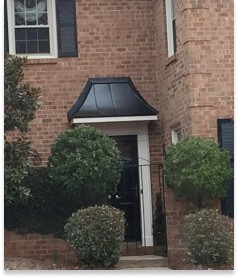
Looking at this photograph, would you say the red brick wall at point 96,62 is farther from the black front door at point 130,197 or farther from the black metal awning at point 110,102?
the black front door at point 130,197

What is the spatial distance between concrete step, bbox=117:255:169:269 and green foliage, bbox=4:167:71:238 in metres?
1.28

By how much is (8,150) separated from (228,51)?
431cm

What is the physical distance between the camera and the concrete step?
53.0 feet

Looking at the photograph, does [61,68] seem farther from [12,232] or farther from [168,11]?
[12,232]

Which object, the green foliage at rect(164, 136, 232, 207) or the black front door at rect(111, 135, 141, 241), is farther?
the black front door at rect(111, 135, 141, 241)

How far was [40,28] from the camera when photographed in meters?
18.5

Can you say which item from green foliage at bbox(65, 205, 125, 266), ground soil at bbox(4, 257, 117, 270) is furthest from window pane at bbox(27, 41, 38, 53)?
green foliage at bbox(65, 205, 125, 266)

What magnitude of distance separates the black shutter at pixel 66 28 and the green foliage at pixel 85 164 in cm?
230

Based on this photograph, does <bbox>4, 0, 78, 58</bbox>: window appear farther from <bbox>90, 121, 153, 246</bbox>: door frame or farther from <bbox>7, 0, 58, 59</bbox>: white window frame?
<bbox>90, 121, 153, 246</bbox>: door frame

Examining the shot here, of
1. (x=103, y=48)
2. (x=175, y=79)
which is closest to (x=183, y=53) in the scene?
(x=175, y=79)

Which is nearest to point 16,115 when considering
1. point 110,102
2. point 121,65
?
point 110,102

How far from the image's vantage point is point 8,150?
15602 millimetres

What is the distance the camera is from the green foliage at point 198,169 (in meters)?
15.7

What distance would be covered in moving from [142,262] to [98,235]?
1.94m
